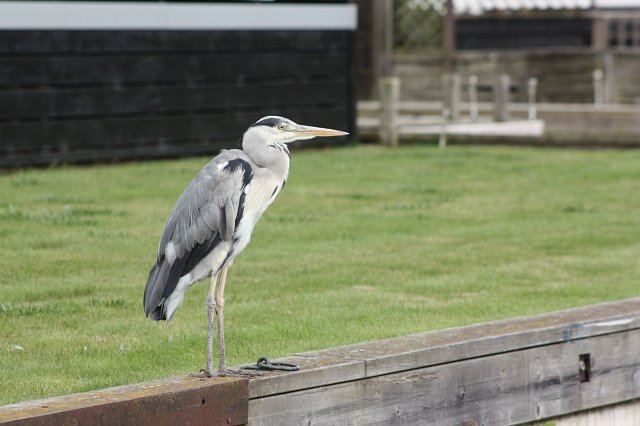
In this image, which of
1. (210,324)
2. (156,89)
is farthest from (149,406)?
(156,89)

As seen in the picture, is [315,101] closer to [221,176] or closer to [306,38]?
[306,38]

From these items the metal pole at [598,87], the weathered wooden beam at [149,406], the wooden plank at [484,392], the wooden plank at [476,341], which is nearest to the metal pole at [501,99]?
the metal pole at [598,87]

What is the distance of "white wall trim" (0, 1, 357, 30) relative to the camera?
13844 millimetres

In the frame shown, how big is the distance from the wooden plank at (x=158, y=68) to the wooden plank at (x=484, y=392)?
860 centimetres

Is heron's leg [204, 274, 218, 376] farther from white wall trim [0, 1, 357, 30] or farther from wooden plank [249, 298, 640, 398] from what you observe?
white wall trim [0, 1, 357, 30]

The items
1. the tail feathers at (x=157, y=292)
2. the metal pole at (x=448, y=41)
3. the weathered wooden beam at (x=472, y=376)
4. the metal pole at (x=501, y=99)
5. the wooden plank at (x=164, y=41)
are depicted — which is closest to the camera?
the tail feathers at (x=157, y=292)

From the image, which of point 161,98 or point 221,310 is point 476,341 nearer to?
point 221,310

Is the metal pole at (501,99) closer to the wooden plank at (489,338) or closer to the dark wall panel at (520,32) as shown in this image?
the dark wall panel at (520,32)

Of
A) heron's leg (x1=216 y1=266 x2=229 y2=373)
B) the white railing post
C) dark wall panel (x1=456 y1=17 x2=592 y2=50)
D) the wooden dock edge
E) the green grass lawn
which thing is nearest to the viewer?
the wooden dock edge

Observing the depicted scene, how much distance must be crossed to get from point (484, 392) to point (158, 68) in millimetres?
9689

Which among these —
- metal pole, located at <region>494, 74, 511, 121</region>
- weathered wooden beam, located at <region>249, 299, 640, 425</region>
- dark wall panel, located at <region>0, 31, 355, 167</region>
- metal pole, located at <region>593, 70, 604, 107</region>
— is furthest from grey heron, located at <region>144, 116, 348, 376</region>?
metal pole, located at <region>593, 70, 604, 107</region>

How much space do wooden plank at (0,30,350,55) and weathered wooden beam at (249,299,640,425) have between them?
849 cm

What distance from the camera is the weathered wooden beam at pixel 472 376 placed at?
5.43m

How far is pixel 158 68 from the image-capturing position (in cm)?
1515
